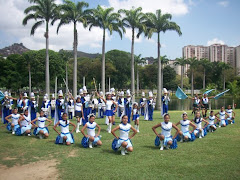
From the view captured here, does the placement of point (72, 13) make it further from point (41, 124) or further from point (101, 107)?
point (41, 124)

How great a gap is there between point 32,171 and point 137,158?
10.1ft

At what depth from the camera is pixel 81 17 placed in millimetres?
27297

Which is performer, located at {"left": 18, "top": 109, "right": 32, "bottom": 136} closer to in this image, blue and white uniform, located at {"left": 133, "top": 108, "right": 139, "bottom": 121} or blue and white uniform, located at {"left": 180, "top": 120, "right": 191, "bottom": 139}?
blue and white uniform, located at {"left": 133, "top": 108, "right": 139, "bottom": 121}

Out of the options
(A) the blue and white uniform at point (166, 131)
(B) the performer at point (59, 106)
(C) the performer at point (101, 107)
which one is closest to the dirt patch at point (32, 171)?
(A) the blue and white uniform at point (166, 131)

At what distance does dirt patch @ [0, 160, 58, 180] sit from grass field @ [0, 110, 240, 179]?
8.2 inches

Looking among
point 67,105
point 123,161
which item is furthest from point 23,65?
point 123,161

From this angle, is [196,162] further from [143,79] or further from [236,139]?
[143,79]

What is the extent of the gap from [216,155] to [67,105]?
9.78 m

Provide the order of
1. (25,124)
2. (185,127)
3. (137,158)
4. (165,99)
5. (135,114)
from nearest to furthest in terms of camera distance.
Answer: (137,158), (185,127), (25,124), (135,114), (165,99)

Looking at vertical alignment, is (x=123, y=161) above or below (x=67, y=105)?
below

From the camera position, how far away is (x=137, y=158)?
779 centimetres

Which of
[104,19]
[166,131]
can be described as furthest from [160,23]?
[166,131]

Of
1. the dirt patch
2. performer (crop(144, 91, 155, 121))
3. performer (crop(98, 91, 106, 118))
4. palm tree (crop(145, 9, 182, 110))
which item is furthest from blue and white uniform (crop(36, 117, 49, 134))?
palm tree (crop(145, 9, 182, 110))

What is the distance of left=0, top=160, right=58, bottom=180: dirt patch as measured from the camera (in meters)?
6.28
